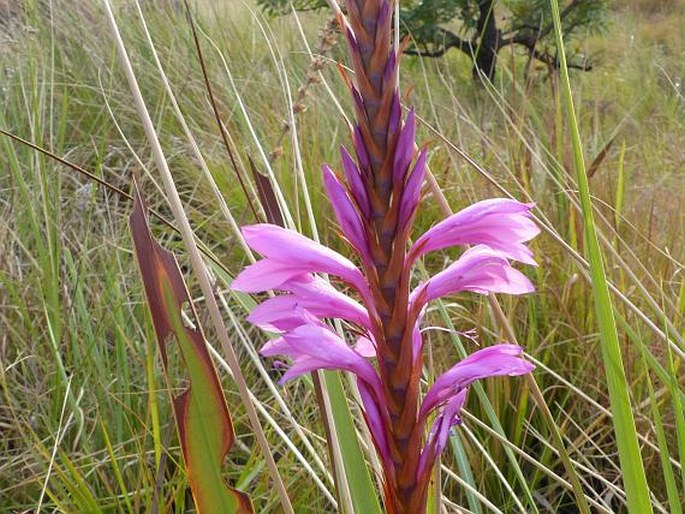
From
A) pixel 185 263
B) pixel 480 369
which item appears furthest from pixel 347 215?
pixel 185 263

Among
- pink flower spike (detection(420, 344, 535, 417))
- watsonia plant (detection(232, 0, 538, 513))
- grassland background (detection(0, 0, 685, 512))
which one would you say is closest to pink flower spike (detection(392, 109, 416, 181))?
watsonia plant (detection(232, 0, 538, 513))

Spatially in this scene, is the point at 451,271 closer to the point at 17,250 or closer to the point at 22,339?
the point at 22,339

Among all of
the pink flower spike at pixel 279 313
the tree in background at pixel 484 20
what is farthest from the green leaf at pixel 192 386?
the tree in background at pixel 484 20

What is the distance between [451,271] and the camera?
1.56 ft

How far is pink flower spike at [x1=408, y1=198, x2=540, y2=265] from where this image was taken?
45 centimetres

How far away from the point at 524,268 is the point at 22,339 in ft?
3.33

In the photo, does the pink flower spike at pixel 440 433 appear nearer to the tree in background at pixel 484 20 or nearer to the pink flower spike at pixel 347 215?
the pink flower spike at pixel 347 215

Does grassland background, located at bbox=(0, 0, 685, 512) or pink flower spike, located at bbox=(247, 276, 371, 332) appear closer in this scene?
pink flower spike, located at bbox=(247, 276, 371, 332)

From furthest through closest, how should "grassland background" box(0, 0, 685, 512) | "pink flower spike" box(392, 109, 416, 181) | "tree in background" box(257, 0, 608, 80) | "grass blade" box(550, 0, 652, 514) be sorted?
"tree in background" box(257, 0, 608, 80)
"grassland background" box(0, 0, 685, 512)
"grass blade" box(550, 0, 652, 514)
"pink flower spike" box(392, 109, 416, 181)

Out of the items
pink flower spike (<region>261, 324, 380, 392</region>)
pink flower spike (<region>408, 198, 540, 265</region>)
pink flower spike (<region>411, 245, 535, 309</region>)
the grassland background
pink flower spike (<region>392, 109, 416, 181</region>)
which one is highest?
pink flower spike (<region>392, 109, 416, 181</region>)

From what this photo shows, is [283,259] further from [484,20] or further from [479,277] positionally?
[484,20]

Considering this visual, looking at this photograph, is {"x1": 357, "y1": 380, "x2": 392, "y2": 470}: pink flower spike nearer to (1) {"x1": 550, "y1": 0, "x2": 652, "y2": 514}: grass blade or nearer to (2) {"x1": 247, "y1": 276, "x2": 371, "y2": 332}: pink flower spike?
(2) {"x1": 247, "y1": 276, "x2": 371, "y2": 332}: pink flower spike

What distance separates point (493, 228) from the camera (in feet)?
1.50

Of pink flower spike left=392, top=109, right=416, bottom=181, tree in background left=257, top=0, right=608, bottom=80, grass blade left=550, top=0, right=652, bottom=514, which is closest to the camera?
pink flower spike left=392, top=109, right=416, bottom=181
